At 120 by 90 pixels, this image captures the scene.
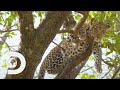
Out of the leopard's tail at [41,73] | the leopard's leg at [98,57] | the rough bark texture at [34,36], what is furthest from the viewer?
the leopard's leg at [98,57]

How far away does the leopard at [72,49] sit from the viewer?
10.0 ft

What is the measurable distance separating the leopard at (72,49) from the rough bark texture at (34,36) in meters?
0.38

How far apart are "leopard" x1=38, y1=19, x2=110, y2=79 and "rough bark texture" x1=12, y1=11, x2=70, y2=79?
0.38m

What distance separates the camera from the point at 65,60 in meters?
3.30

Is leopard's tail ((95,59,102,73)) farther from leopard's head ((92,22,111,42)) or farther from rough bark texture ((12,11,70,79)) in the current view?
rough bark texture ((12,11,70,79))

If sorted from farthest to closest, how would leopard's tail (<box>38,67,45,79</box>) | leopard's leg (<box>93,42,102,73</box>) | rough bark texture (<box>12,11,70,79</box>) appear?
1. leopard's leg (<box>93,42,102,73</box>)
2. leopard's tail (<box>38,67,45,79</box>)
3. rough bark texture (<box>12,11,70,79</box>)

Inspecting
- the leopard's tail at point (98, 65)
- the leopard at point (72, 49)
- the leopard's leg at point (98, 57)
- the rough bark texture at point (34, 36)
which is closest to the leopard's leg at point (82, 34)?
the leopard at point (72, 49)

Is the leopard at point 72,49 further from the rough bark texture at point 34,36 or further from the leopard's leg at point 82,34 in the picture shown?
the rough bark texture at point 34,36

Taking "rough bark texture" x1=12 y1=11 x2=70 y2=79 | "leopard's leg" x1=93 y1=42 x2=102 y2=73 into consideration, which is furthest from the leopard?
"rough bark texture" x1=12 y1=11 x2=70 y2=79

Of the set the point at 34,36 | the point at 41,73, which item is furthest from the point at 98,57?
the point at 34,36

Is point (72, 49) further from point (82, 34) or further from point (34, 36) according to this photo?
point (34, 36)

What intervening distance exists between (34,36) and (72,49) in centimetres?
75

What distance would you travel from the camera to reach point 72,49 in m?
3.33

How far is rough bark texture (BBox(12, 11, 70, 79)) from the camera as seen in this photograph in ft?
8.60
